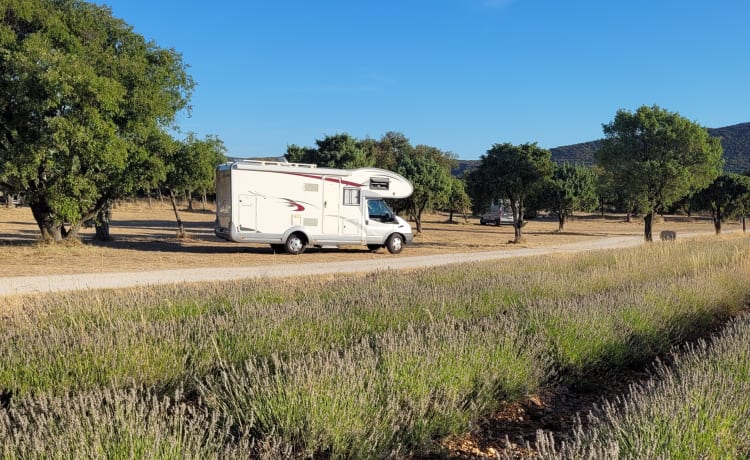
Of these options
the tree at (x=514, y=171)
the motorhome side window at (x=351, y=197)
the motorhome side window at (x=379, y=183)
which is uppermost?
the tree at (x=514, y=171)

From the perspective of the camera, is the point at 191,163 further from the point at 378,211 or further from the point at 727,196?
the point at 727,196

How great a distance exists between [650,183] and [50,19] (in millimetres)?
23515

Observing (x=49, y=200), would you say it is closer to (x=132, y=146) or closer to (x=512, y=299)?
(x=132, y=146)

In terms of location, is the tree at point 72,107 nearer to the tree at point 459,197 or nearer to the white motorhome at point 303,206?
the white motorhome at point 303,206

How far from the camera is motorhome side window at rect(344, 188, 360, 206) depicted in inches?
728

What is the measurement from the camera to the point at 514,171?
24.9 meters

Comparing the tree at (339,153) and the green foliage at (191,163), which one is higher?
the tree at (339,153)

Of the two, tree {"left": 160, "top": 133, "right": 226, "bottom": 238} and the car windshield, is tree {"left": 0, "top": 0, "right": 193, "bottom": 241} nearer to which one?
tree {"left": 160, "top": 133, "right": 226, "bottom": 238}

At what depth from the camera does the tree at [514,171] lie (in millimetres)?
24641

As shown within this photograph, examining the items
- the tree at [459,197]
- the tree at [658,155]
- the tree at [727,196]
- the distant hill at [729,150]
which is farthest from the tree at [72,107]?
the distant hill at [729,150]

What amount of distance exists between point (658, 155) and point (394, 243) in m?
12.8

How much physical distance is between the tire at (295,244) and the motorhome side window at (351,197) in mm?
1971

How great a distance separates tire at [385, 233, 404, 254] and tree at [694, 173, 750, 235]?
23876mm

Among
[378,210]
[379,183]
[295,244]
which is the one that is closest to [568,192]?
[378,210]
